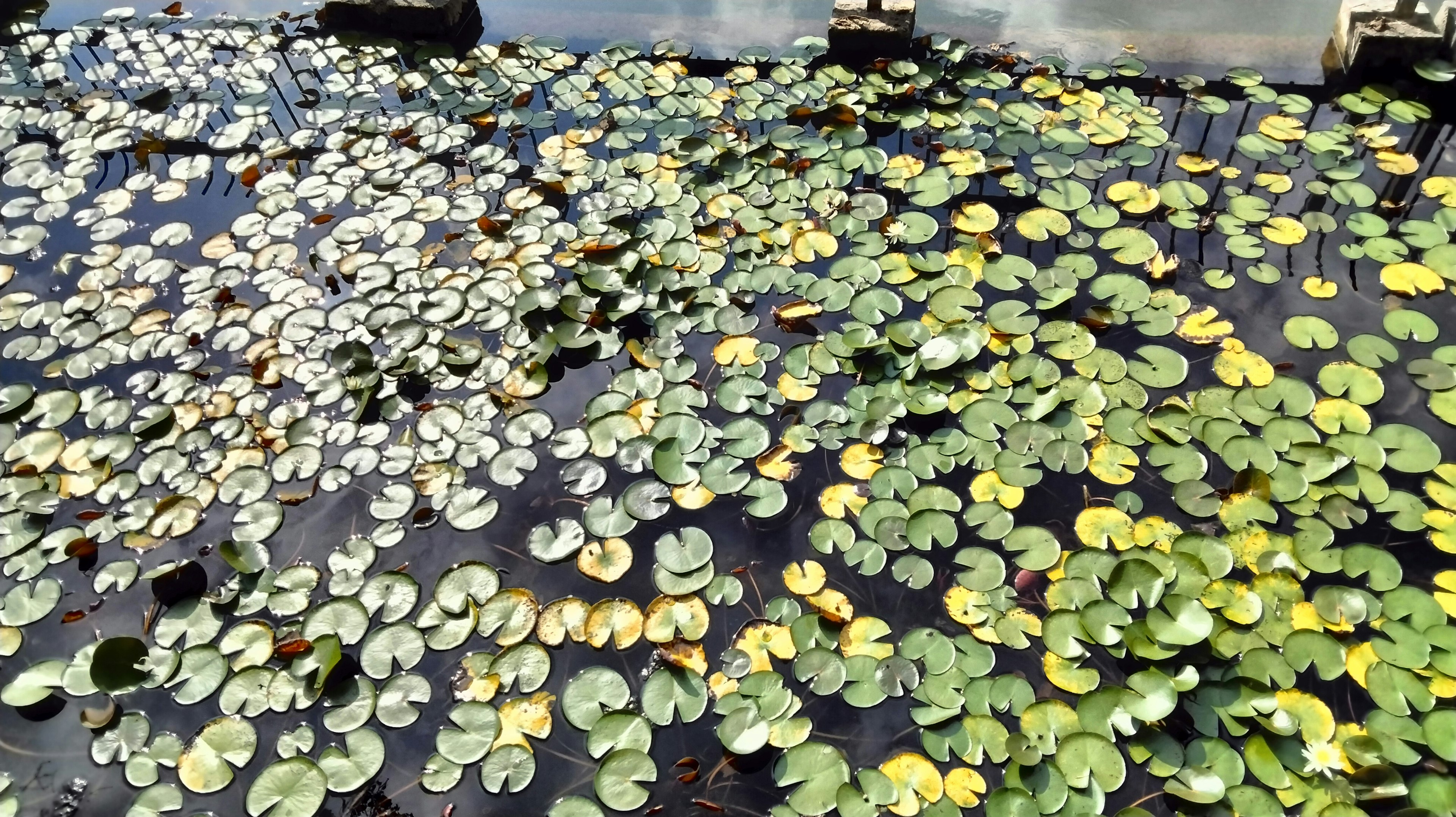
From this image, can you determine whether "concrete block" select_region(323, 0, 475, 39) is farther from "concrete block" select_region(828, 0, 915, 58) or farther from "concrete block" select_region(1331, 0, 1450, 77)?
"concrete block" select_region(1331, 0, 1450, 77)

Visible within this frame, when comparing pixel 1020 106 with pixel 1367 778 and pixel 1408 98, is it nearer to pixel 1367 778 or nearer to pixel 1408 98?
pixel 1408 98

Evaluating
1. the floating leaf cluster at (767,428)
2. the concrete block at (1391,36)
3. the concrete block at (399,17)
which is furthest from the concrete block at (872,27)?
the concrete block at (399,17)

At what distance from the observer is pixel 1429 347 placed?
4.37 m

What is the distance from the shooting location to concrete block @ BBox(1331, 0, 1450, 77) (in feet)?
19.3

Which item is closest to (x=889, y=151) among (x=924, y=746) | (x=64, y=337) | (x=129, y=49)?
(x=924, y=746)

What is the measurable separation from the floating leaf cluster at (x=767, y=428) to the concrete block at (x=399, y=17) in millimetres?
1013

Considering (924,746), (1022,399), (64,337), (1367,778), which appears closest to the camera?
(1367,778)

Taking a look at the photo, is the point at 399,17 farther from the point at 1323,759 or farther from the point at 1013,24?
the point at 1323,759

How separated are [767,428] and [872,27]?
3.83 m

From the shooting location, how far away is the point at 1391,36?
587 centimetres

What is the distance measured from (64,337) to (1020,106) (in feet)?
20.5

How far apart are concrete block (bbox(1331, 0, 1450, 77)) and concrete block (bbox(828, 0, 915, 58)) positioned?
121 inches

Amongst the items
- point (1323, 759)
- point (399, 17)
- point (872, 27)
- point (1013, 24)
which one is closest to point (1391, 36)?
point (1013, 24)

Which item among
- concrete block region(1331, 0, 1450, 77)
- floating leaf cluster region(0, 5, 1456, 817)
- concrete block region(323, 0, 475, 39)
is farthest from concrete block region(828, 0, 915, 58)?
concrete block region(323, 0, 475, 39)
